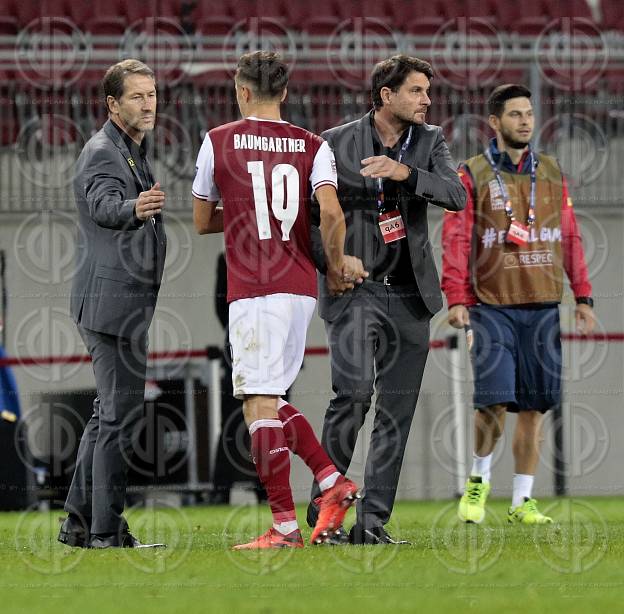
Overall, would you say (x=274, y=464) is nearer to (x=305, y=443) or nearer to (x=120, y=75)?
(x=305, y=443)

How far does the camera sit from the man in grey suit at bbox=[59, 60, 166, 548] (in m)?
4.89

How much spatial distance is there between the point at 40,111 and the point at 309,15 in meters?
3.59

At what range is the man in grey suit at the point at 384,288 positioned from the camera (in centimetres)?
504

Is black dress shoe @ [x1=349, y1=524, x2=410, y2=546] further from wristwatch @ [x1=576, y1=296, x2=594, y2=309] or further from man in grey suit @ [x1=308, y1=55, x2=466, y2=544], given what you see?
wristwatch @ [x1=576, y1=296, x2=594, y2=309]

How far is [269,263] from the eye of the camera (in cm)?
464

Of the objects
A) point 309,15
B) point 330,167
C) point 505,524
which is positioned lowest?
point 505,524

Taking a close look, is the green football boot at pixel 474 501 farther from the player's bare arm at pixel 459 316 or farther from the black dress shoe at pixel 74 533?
the black dress shoe at pixel 74 533

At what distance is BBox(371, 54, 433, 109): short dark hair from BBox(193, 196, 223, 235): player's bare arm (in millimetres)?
783

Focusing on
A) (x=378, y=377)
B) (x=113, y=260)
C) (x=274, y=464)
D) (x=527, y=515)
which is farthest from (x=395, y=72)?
(x=527, y=515)

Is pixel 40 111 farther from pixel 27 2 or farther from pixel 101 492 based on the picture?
pixel 101 492

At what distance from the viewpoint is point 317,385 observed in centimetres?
838

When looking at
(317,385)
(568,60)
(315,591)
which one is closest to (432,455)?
(317,385)

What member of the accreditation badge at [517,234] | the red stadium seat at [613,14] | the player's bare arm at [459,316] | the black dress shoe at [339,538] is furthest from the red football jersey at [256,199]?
the red stadium seat at [613,14]

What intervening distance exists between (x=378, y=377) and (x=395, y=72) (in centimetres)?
108
